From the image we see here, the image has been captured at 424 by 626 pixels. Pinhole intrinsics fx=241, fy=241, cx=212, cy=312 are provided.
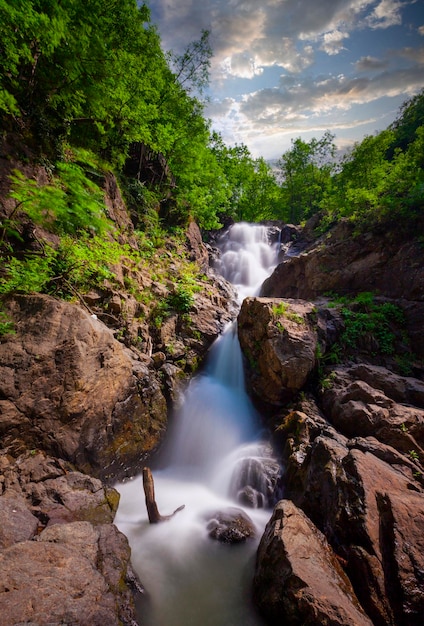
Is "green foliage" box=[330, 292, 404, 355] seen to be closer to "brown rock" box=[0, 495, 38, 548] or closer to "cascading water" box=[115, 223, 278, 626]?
"cascading water" box=[115, 223, 278, 626]

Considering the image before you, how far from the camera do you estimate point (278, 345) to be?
24.3 feet

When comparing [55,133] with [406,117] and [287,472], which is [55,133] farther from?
[406,117]

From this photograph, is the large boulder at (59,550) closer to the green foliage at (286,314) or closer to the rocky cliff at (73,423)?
the rocky cliff at (73,423)

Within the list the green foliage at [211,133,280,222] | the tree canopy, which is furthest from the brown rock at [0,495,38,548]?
the green foliage at [211,133,280,222]

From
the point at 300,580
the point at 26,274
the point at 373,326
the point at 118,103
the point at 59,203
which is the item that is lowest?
the point at 300,580

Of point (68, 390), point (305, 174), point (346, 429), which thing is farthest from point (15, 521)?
point (305, 174)

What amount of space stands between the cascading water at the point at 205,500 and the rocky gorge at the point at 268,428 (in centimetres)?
45

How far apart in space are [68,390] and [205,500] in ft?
13.1

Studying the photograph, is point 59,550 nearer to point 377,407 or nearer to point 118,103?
point 377,407

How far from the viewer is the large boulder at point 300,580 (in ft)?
8.80

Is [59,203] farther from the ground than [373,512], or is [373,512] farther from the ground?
[59,203]

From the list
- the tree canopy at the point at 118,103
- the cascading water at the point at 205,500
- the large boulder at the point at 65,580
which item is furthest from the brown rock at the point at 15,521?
the tree canopy at the point at 118,103

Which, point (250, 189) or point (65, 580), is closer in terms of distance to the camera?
point (65, 580)

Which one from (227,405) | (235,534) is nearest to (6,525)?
(235,534)
